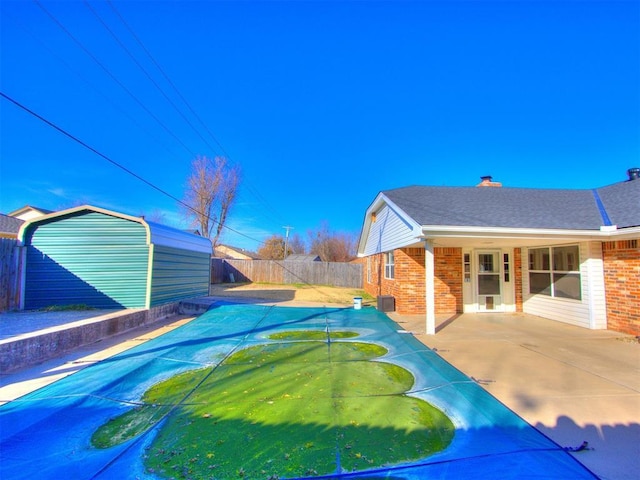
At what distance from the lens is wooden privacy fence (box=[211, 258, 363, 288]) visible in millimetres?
22703

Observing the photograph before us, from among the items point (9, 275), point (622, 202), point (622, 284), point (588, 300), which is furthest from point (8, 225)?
point (622, 202)

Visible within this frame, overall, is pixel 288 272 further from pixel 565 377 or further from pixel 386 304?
pixel 565 377

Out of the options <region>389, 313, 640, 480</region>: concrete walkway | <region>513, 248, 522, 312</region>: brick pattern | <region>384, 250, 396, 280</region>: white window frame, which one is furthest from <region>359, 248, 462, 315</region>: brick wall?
<region>513, 248, 522, 312</region>: brick pattern

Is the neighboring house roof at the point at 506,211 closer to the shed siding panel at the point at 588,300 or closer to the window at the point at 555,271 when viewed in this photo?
the shed siding panel at the point at 588,300

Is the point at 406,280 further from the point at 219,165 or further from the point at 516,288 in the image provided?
the point at 219,165

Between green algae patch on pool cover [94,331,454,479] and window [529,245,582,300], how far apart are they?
6.25m

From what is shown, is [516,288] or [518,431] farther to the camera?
[516,288]

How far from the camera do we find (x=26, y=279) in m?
8.35

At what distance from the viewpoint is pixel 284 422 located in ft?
9.91

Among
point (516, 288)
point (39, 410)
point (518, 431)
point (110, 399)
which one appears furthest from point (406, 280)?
point (39, 410)

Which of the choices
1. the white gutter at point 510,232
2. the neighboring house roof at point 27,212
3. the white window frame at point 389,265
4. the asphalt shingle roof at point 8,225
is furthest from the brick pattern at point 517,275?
the neighboring house roof at point 27,212

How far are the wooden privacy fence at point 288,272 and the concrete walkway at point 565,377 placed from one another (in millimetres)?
14815

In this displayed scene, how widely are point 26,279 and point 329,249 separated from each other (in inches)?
1394

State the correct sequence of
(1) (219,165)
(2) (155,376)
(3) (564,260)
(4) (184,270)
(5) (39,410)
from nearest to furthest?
(5) (39,410)
(2) (155,376)
(3) (564,260)
(4) (184,270)
(1) (219,165)
